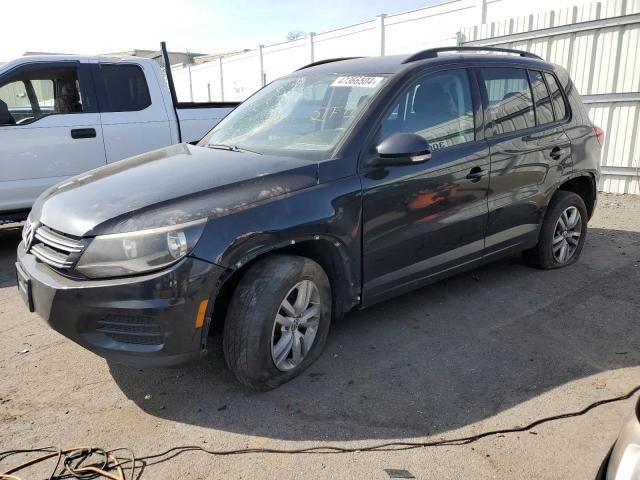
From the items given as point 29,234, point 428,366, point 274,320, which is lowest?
point 428,366

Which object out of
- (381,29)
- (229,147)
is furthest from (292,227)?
(381,29)

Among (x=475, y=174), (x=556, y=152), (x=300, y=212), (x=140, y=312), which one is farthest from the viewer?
(x=556, y=152)

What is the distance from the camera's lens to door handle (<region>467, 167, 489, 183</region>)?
3.85m

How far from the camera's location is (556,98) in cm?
475

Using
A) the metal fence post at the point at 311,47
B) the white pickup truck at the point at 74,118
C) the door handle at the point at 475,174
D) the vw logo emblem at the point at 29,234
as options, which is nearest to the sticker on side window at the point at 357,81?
the door handle at the point at 475,174

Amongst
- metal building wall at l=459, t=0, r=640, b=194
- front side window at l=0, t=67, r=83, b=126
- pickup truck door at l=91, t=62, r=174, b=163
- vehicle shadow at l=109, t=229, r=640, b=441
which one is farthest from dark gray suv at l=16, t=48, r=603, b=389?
metal building wall at l=459, t=0, r=640, b=194

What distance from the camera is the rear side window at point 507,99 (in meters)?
4.11

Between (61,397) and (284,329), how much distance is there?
1353 mm

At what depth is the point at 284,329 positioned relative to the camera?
306 cm

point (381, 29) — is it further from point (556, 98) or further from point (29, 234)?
point (29, 234)

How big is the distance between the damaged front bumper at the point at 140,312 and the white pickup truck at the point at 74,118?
139 inches

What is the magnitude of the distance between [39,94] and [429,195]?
471cm

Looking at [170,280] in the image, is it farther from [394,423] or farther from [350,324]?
[350,324]

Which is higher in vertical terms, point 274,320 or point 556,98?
point 556,98
